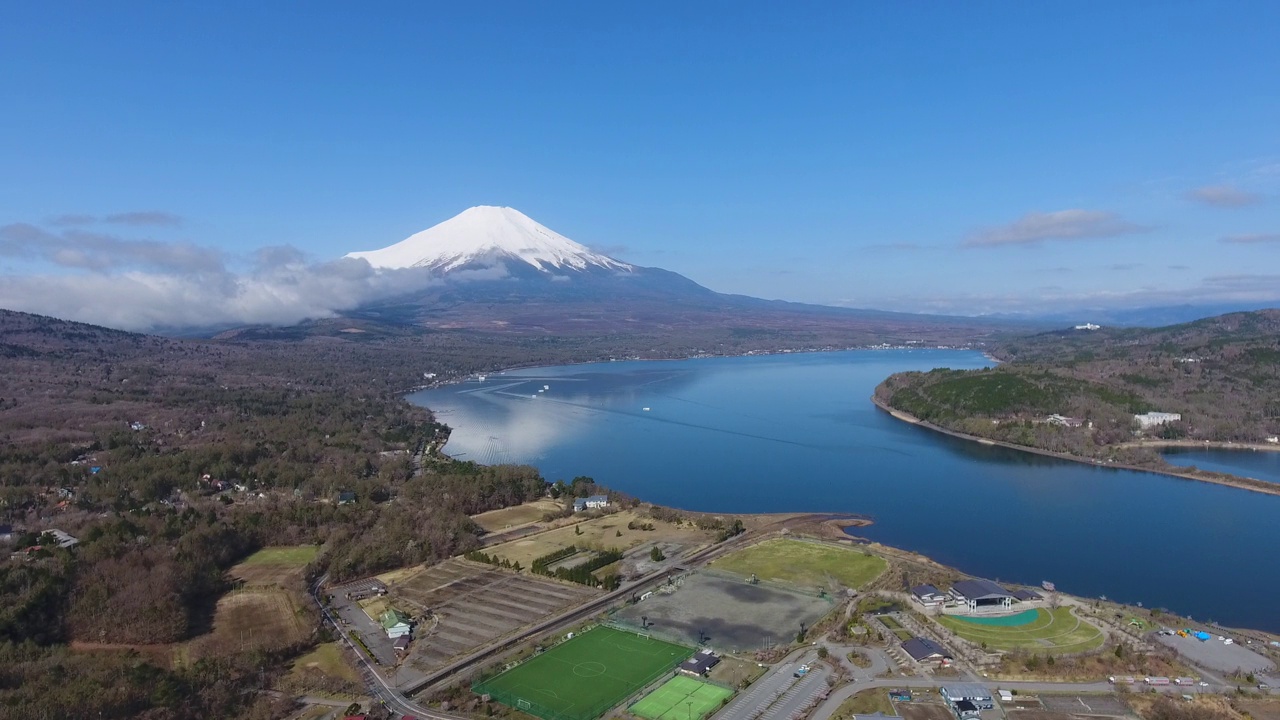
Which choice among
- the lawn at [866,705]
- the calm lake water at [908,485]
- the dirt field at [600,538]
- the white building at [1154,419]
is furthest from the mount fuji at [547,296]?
the lawn at [866,705]

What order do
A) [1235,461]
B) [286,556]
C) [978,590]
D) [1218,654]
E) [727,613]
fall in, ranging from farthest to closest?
[1235,461] < [286,556] < [727,613] < [978,590] < [1218,654]

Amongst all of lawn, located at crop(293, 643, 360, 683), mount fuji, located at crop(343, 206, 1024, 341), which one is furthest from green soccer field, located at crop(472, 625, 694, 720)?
mount fuji, located at crop(343, 206, 1024, 341)

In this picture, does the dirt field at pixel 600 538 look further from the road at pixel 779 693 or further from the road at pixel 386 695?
the road at pixel 779 693

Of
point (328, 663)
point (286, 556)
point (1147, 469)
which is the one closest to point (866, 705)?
point (328, 663)

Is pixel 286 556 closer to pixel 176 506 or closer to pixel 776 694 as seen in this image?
pixel 176 506

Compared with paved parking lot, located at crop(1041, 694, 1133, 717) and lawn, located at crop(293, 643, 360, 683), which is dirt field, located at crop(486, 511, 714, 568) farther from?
paved parking lot, located at crop(1041, 694, 1133, 717)

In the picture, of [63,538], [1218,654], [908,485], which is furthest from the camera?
[908,485]

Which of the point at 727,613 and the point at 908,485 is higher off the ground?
the point at 727,613
